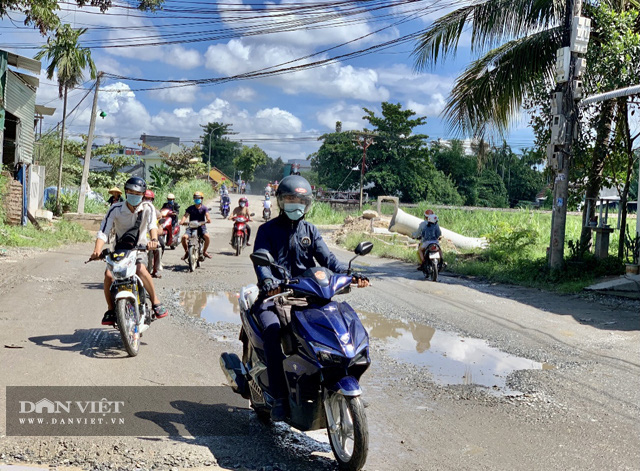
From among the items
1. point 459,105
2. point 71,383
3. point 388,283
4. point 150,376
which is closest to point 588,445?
point 150,376

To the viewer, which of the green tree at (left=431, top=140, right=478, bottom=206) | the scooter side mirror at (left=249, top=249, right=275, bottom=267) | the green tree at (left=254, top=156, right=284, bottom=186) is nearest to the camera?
the scooter side mirror at (left=249, top=249, right=275, bottom=267)

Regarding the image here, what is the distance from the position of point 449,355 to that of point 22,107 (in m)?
22.3

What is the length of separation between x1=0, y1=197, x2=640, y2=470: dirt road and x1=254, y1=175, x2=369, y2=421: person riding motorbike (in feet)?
2.07

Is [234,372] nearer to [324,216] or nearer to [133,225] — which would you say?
[133,225]

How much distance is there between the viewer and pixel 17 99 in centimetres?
2341

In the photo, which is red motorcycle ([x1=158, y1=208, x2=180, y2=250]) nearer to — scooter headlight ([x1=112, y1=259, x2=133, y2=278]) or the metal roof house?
scooter headlight ([x1=112, y1=259, x2=133, y2=278])

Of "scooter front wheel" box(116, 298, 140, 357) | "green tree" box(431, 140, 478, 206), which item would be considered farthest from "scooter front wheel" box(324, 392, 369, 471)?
"green tree" box(431, 140, 478, 206)

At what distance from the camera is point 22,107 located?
24.1m

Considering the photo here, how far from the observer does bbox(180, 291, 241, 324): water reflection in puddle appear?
28.9ft

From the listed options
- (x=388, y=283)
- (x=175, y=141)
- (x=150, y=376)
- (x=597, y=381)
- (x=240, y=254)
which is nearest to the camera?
(x=150, y=376)

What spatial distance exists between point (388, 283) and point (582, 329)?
481 cm

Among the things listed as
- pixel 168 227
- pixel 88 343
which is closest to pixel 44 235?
pixel 168 227

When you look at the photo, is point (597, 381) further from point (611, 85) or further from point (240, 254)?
point (240, 254)

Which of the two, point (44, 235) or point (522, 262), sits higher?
point (522, 262)
